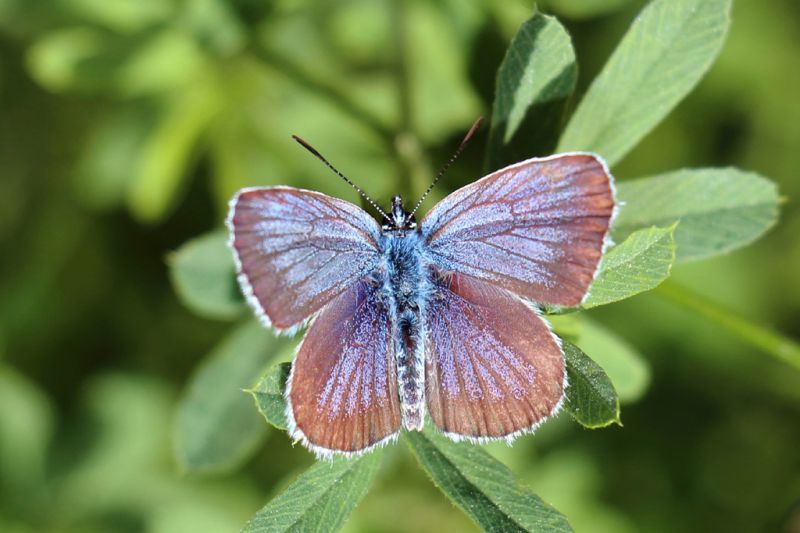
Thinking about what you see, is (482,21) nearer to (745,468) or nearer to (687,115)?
(687,115)

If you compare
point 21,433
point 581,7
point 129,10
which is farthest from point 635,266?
point 21,433

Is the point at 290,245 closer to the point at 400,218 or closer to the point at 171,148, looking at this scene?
the point at 400,218

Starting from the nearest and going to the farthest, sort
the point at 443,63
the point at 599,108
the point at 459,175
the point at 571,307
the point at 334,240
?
the point at 571,307
the point at 334,240
the point at 599,108
the point at 459,175
the point at 443,63

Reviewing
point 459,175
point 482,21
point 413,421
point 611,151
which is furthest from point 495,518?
point 482,21

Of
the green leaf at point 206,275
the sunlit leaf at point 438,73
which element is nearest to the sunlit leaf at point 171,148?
the sunlit leaf at point 438,73

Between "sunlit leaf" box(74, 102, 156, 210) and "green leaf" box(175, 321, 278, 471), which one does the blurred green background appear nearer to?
"sunlit leaf" box(74, 102, 156, 210)

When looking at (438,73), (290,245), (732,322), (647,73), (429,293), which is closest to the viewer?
(290,245)
